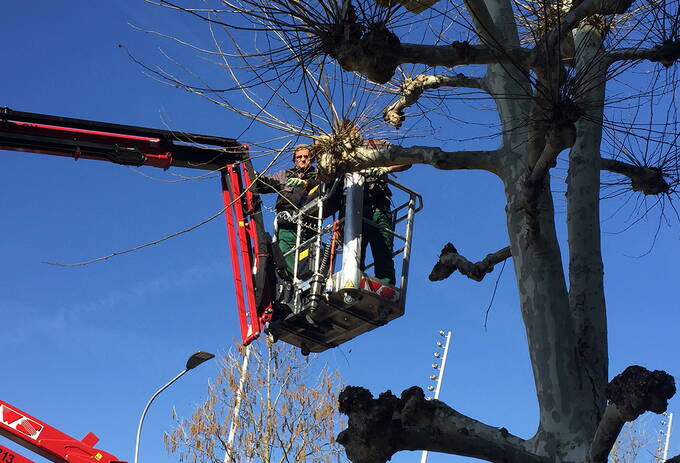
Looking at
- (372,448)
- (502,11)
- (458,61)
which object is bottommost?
(372,448)

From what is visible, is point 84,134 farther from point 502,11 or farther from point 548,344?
point 548,344

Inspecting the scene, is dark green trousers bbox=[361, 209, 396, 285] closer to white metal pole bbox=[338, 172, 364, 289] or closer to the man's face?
white metal pole bbox=[338, 172, 364, 289]

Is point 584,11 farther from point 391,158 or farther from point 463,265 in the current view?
point 463,265

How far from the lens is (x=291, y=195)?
9.57 metres

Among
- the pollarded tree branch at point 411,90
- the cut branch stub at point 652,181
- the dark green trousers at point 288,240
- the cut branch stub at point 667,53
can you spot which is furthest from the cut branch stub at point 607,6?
the dark green trousers at point 288,240

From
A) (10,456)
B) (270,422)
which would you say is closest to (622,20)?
(10,456)

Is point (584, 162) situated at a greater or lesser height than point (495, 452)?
greater

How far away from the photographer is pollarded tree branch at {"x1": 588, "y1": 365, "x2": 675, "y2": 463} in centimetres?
349

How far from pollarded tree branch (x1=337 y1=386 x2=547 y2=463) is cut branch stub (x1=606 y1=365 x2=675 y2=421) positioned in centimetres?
85

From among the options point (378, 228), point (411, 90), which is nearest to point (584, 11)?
point (411, 90)

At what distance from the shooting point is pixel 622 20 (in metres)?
6.67

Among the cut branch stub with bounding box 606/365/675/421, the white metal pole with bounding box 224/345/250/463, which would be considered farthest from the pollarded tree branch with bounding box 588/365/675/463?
the white metal pole with bounding box 224/345/250/463

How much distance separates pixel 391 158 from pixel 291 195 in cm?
429

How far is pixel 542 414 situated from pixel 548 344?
337 millimetres
